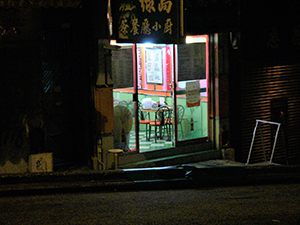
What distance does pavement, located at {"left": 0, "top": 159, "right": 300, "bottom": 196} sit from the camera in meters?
6.80

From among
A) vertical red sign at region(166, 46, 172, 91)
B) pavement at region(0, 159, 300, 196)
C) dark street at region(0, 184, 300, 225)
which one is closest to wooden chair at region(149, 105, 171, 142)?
vertical red sign at region(166, 46, 172, 91)

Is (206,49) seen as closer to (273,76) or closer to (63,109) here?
(273,76)

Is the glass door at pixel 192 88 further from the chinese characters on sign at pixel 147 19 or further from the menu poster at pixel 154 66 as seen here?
the chinese characters on sign at pixel 147 19

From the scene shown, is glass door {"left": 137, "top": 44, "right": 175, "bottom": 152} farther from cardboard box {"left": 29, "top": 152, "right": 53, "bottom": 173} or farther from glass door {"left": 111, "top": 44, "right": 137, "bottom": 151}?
cardboard box {"left": 29, "top": 152, "right": 53, "bottom": 173}

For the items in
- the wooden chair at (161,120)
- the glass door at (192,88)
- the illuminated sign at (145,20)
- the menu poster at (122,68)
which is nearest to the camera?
the illuminated sign at (145,20)

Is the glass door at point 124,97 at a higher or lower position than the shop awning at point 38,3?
lower

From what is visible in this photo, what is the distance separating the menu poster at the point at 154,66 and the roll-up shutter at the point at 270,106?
8.50 feet

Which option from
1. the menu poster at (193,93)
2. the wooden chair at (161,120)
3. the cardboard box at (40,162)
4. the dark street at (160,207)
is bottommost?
the cardboard box at (40,162)

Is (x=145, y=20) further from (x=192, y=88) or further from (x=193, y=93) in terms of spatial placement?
(x=193, y=93)

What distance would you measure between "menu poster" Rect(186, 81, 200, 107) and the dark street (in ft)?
21.7

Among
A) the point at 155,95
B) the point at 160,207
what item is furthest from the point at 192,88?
the point at 160,207

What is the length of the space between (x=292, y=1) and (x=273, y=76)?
7.78 ft

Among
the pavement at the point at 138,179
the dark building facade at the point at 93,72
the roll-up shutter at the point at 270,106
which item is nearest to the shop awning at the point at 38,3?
the dark building facade at the point at 93,72

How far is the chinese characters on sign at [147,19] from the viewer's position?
11195mm
